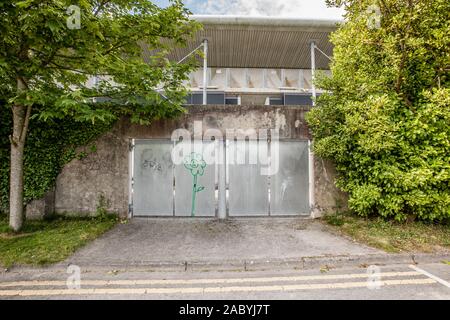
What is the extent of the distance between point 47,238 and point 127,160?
2866 mm

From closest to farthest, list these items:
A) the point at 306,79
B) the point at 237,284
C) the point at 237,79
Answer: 1. the point at 237,284
2. the point at 237,79
3. the point at 306,79

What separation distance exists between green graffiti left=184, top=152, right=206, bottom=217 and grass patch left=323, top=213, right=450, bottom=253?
13.1 feet

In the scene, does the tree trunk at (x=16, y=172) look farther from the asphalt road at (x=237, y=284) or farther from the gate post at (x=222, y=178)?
the gate post at (x=222, y=178)

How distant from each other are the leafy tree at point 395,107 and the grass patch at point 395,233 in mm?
291

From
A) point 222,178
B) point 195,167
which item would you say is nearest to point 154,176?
point 195,167

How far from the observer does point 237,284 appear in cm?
389

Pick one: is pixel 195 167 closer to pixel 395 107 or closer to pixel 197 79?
pixel 395 107

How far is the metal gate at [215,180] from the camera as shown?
7.74 meters

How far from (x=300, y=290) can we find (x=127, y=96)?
224 inches

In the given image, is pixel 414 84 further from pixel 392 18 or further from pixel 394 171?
pixel 394 171

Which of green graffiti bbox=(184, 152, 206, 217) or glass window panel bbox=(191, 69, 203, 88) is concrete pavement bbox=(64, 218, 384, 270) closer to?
green graffiti bbox=(184, 152, 206, 217)

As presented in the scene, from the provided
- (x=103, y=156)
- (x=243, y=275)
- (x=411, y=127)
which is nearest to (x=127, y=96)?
(x=103, y=156)

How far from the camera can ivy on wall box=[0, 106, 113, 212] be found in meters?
7.02

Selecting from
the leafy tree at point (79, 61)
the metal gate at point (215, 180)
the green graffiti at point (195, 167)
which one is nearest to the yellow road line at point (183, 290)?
the leafy tree at point (79, 61)
